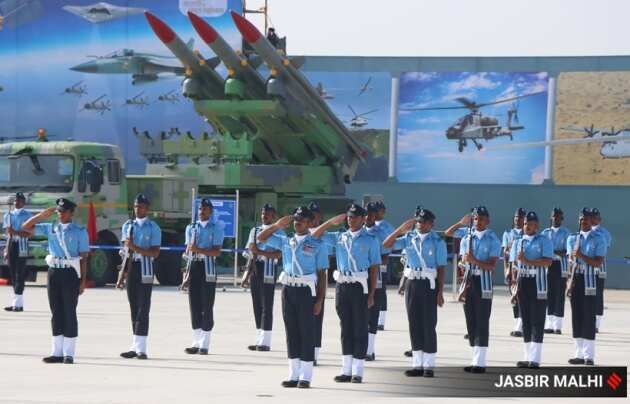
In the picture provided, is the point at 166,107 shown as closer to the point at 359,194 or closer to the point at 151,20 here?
the point at 359,194

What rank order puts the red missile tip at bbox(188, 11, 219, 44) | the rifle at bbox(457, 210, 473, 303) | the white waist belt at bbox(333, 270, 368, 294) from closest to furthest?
the white waist belt at bbox(333, 270, 368, 294)
the rifle at bbox(457, 210, 473, 303)
the red missile tip at bbox(188, 11, 219, 44)

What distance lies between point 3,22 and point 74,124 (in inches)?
146

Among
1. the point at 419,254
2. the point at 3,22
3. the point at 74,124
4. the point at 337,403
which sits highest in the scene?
the point at 3,22

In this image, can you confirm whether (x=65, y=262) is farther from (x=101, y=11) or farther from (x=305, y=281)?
(x=101, y=11)

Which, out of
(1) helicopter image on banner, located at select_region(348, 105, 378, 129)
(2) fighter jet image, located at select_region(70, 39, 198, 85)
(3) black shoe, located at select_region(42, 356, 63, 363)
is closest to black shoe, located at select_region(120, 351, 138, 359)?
(3) black shoe, located at select_region(42, 356, 63, 363)

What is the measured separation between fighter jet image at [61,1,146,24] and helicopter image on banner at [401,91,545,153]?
9631 mm

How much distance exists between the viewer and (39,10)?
47875 mm

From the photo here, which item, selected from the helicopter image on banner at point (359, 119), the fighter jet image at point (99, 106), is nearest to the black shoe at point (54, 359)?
the fighter jet image at point (99, 106)

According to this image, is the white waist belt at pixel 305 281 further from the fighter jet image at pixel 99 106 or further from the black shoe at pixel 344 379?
the fighter jet image at pixel 99 106

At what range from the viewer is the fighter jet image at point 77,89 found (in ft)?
158

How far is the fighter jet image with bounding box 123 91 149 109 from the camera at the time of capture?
155 ft

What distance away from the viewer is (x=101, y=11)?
156 feet

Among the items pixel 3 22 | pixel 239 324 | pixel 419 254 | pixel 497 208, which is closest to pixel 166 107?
pixel 3 22

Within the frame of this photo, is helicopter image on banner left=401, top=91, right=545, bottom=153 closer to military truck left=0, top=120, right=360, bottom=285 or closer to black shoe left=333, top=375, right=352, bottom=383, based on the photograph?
military truck left=0, top=120, right=360, bottom=285
